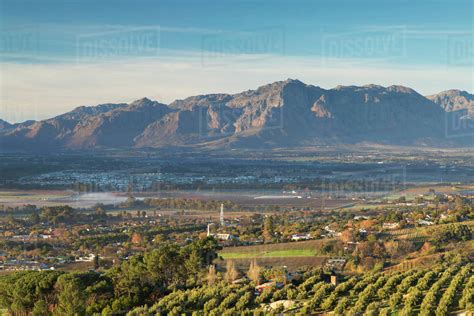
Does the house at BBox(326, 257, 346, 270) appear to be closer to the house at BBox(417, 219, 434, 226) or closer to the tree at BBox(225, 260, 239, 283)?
the tree at BBox(225, 260, 239, 283)

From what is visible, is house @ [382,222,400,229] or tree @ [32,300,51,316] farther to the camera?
house @ [382,222,400,229]

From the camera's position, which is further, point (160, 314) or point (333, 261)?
point (333, 261)

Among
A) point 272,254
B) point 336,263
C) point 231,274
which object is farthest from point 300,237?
point 231,274

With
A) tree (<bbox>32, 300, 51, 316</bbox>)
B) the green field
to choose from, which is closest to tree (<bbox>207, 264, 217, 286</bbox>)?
tree (<bbox>32, 300, 51, 316</bbox>)

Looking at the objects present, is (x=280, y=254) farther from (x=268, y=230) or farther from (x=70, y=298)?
(x=70, y=298)

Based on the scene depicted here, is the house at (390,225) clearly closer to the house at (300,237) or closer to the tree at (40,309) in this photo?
the house at (300,237)

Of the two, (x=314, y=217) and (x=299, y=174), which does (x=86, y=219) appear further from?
(x=299, y=174)

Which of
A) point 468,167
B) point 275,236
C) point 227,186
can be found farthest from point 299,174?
point 275,236

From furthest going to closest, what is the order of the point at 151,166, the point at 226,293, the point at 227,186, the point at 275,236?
the point at 151,166
the point at 227,186
the point at 275,236
the point at 226,293
